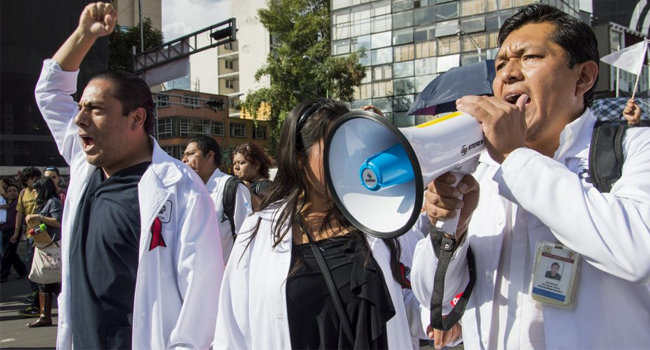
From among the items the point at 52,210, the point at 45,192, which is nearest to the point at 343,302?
the point at 52,210

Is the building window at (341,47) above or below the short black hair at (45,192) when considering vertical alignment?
above

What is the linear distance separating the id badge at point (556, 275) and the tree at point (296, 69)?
2458 cm

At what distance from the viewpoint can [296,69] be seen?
26.6 metres

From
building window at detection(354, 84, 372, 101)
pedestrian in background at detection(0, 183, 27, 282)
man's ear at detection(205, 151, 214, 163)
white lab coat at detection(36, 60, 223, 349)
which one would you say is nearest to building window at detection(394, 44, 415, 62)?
building window at detection(354, 84, 372, 101)

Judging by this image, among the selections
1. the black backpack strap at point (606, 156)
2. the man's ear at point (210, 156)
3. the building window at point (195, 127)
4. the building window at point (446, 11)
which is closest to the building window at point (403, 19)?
the building window at point (446, 11)

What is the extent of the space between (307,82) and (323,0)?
7.55 m

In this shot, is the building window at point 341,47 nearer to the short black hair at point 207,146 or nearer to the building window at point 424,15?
the building window at point 424,15

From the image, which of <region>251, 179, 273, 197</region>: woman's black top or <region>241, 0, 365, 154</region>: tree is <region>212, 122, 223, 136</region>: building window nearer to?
<region>241, 0, 365, 154</region>: tree

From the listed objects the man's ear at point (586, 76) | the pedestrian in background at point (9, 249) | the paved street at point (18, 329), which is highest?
the man's ear at point (586, 76)

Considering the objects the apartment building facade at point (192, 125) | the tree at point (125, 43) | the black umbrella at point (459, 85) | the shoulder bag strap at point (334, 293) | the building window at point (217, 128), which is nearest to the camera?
the shoulder bag strap at point (334, 293)

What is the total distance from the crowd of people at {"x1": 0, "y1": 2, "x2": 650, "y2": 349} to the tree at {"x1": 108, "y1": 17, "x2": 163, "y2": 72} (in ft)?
92.5

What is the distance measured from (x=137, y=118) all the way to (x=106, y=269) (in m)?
0.68

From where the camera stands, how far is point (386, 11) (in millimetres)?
31500

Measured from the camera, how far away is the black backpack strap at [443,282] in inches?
56.2
